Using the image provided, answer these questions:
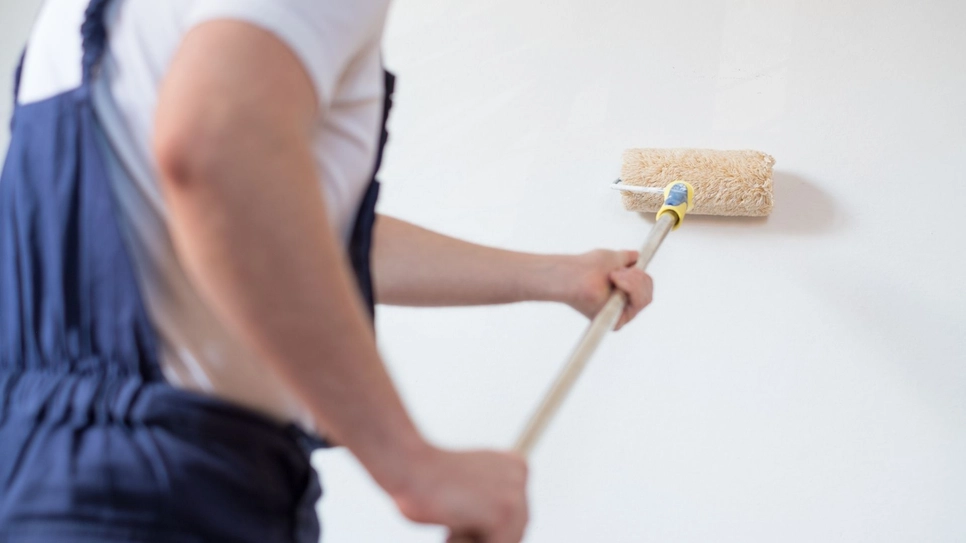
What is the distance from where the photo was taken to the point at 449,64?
1.37 m

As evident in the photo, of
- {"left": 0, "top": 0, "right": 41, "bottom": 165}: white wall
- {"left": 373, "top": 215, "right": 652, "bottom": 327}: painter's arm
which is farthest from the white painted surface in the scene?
{"left": 0, "top": 0, "right": 41, "bottom": 165}: white wall

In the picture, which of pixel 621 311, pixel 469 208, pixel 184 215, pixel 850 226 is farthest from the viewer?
pixel 469 208

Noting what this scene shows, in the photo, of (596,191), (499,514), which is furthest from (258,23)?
(596,191)

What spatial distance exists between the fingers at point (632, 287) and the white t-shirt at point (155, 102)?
1.35ft

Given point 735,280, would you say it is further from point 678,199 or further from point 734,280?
point 678,199

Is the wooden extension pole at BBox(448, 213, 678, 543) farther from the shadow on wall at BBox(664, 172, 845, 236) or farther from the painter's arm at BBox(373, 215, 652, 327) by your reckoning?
the shadow on wall at BBox(664, 172, 845, 236)

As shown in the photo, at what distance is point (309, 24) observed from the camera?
407 millimetres

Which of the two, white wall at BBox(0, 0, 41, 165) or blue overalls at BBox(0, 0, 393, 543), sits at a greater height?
white wall at BBox(0, 0, 41, 165)

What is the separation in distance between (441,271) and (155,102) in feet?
1.18

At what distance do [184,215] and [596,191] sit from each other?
0.93 meters

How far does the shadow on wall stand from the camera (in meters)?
1.19

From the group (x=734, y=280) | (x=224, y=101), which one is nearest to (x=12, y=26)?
(x=734, y=280)

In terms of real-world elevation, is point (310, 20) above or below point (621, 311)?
above

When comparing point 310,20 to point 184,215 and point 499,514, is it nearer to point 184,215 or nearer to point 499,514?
point 184,215
